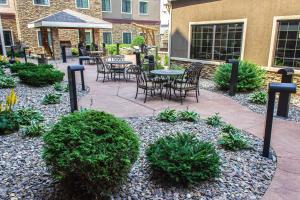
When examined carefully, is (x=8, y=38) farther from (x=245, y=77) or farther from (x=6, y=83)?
(x=245, y=77)

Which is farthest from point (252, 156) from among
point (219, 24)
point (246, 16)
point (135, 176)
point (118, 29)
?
point (118, 29)

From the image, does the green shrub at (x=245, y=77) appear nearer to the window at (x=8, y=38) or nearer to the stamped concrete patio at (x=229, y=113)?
the stamped concrete patio at (x=229, y=113)

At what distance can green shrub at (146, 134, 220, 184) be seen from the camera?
261cm

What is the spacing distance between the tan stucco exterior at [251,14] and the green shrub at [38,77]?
5948 millimetres

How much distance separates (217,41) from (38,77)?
21.7 feet

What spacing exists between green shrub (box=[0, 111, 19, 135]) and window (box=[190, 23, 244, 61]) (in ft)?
24.5

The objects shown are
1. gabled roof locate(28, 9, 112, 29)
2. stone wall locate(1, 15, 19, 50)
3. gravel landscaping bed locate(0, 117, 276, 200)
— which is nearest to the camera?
gravel landscaping bed locate(0, 117, 276, 200)

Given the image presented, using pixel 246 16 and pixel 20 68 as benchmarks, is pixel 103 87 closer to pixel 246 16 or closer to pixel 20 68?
pixel 20 68

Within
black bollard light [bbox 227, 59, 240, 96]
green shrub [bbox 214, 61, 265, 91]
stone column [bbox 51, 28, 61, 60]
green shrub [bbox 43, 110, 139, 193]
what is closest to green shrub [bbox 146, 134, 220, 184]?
green shrub [bbox 43, 110, 139, 193]

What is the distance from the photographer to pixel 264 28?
25.3ft

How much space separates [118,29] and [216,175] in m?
26.2

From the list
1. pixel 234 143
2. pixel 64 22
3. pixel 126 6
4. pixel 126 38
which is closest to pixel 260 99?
pixel 234 143

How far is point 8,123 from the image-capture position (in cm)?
402

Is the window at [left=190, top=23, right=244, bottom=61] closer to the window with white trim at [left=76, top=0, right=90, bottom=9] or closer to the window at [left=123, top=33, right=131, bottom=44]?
the window with white trim at [left=76, top=0, right=90, bottom=9]
